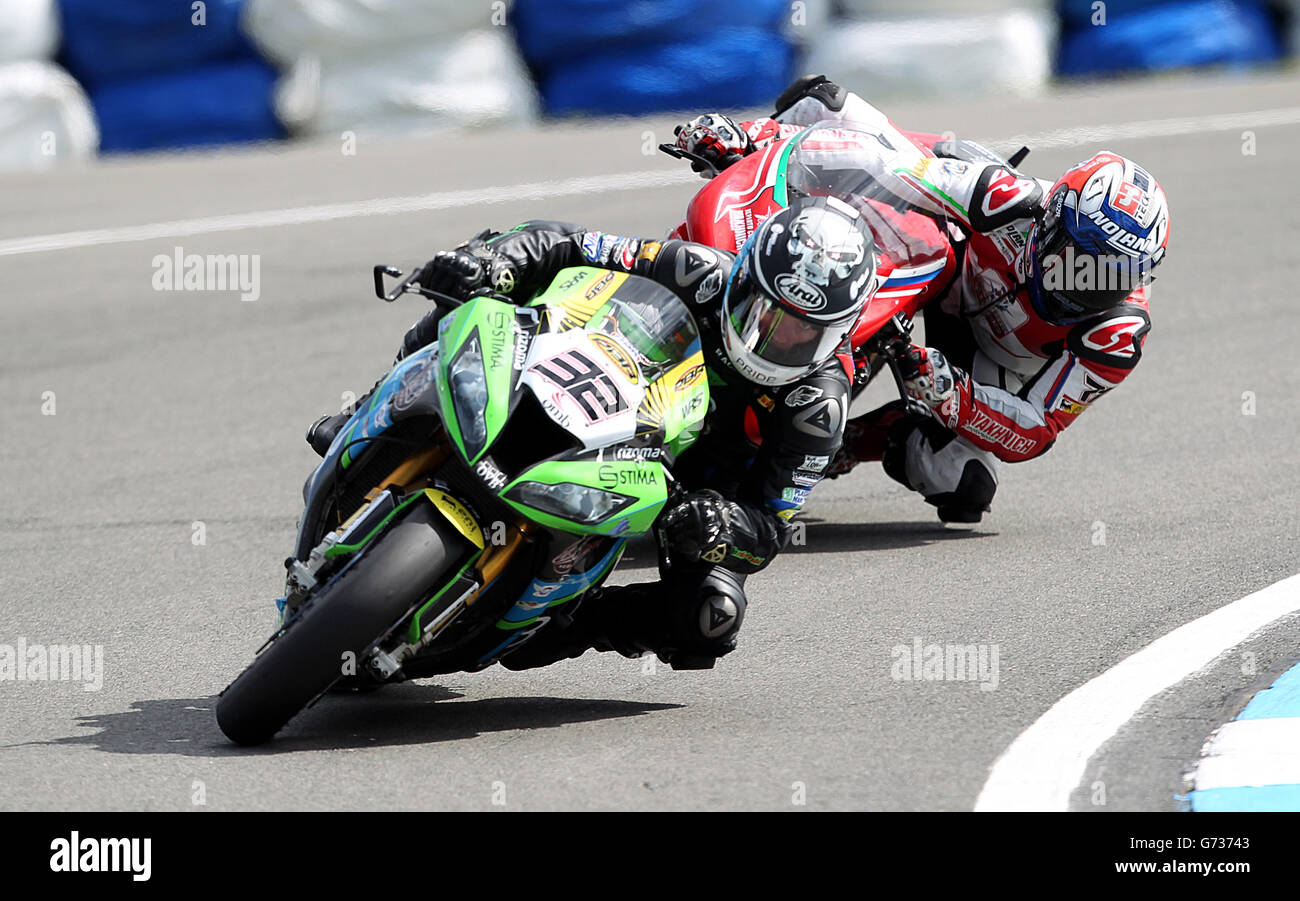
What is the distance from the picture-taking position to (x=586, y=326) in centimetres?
459

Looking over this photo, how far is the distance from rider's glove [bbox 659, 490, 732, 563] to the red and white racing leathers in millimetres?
2293

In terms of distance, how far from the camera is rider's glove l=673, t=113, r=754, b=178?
7.23m

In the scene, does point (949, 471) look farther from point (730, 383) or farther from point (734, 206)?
point (730, 383)

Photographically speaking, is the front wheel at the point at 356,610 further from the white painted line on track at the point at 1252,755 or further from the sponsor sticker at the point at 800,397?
the white painted line on track at the point at 1252,755

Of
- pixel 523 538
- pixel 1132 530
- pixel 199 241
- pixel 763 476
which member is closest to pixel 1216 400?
pixel 1132 530

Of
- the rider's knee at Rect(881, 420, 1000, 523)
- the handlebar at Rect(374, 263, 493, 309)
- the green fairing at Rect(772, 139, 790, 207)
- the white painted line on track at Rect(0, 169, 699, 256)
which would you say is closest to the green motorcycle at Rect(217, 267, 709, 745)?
the handlebar at Rect(374, 263, 493, 309)

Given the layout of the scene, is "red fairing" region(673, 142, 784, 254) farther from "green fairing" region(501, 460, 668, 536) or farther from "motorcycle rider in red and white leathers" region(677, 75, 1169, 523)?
"green fairing" region(501, 460, 668, 536)

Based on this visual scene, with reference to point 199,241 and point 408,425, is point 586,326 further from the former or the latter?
point 199,241

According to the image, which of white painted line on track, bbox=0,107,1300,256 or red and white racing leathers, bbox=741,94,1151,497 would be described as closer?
red and white racing leathers, bbox=741,94,1151,497

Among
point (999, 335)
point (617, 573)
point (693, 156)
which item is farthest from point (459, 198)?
point (617, 573)

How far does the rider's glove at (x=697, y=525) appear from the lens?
4.59 metres
